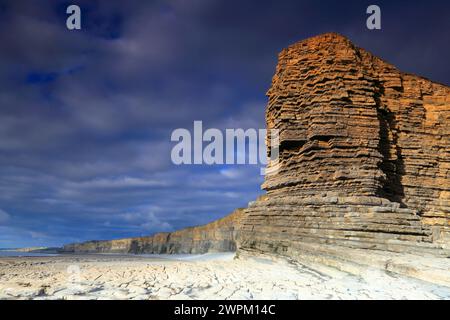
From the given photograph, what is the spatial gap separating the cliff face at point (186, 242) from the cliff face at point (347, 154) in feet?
102

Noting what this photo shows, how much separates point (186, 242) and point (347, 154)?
217ft

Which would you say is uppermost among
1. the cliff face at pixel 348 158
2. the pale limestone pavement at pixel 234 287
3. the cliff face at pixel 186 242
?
the cliff face at pixel 348 158

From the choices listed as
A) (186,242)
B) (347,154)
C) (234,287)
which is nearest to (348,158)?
(347,154)

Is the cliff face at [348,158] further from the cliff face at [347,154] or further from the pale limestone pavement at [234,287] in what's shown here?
the pale limestone pavement at [234,287]

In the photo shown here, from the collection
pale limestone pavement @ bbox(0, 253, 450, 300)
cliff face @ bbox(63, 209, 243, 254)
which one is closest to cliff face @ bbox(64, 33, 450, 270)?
pale limestone pavement @ bbox(0, 253, 450, 300)

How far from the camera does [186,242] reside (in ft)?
264

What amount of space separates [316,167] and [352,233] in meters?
4.94

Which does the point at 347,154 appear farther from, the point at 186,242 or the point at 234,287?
the point at 186,242

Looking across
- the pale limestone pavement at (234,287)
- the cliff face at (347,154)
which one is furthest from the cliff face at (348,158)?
the pale limestone pavement at (234,287)

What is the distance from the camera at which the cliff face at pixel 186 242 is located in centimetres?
6525
